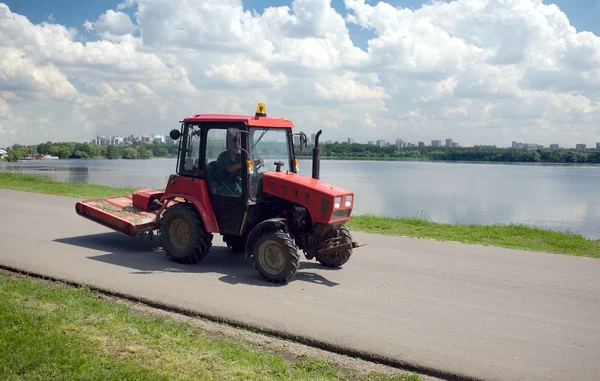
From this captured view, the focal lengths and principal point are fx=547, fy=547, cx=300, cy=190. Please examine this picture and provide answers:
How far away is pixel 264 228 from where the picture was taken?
26.3 ft

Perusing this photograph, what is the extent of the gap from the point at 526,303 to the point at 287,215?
3.58 m

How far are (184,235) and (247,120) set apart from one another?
7.01 ft

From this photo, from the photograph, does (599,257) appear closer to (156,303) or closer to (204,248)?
(204,248)

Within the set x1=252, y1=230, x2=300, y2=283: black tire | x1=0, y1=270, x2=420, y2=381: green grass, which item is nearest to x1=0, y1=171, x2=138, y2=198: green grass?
x1=252, y1=230, x2=300, y2=283: black tire

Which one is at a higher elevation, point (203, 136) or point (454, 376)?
point (203, 136)

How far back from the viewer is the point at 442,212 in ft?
70.8

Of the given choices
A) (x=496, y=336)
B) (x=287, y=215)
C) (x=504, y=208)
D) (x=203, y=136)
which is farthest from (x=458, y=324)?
(x=504, y=208)

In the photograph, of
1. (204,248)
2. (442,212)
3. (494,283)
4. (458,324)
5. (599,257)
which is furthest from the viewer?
(442,212)

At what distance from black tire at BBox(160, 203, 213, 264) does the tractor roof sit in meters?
1.42

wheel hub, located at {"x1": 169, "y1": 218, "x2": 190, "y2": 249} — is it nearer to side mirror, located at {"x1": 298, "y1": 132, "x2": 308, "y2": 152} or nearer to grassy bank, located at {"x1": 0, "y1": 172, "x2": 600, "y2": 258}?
side mirror, located at {"x1": 298, "y1": 132, "x2": 308, "y2": 152}

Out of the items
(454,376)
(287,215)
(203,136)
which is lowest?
(454,376)

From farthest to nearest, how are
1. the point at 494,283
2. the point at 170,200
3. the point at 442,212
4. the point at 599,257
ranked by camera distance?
the point at 442,212 < the point at 599,257 < the point at 170,200 < the point at 494,283

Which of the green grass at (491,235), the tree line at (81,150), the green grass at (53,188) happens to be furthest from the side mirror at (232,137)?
the tree line at (81,150)

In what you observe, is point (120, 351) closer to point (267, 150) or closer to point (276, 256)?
point (276, 256)
